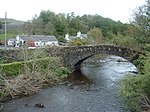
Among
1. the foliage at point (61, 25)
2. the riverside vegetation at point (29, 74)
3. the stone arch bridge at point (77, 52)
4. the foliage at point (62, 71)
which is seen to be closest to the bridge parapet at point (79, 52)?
the stone arch bridge at point (77, 52)

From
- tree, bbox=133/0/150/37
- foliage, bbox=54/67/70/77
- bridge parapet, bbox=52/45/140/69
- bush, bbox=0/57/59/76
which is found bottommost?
foliage, bbox=54/67/70/77

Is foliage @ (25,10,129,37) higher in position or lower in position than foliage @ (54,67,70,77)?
higher

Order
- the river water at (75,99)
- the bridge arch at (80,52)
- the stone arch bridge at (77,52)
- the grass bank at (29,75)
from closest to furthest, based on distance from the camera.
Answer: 1. the river water at (75,99)
2. the grass bank at (29,75)
3. the stone arch bridge at (77,52)
4. the bridge arch at (80,52)

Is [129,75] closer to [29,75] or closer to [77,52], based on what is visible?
[29,75]

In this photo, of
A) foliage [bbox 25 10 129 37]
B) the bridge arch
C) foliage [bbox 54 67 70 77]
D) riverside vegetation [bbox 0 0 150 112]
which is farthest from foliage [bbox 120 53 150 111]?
foliage [bbox 25 10 129 37]

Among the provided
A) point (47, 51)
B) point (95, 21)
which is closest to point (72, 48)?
point (47, 51)

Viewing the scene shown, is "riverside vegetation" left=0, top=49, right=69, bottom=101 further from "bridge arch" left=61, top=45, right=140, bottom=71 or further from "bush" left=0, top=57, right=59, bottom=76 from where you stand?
"bridge arch" left=61, top=45, right=140, bottom=71

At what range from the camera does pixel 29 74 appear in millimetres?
36531

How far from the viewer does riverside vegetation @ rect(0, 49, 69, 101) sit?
31672 millimetres

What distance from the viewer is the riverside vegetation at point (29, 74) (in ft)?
104

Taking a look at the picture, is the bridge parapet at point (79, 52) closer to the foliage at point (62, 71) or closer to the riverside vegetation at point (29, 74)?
the riverside vegetation at point (29, 74)

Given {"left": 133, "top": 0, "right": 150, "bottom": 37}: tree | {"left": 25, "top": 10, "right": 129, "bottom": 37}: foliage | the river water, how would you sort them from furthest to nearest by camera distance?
{"left": 25, "top": 10, "right": 129, "bottom": 37}: foliage, {"left": 133, "top": 0, "right": 150, "bottom": 37}: tree, the river water

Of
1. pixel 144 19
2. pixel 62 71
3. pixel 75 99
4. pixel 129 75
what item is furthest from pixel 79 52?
pixel 129 75

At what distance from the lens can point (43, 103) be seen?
29.3 meters
